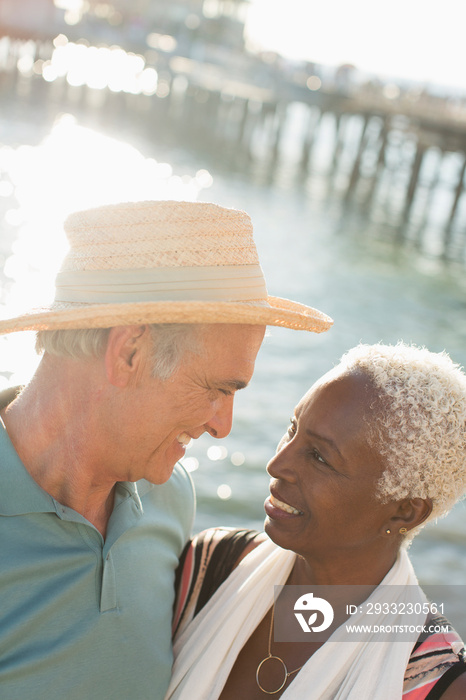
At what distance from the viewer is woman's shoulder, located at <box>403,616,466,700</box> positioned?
2.02 m

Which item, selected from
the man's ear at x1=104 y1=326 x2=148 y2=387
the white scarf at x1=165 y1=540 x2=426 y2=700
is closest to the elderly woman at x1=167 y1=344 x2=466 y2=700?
Answer: the white scarf at x1=165 y1=540 x2=426 y2=700

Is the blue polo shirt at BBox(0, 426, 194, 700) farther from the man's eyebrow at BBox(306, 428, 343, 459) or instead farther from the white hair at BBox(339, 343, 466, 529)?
the white hair at BBox(339, 343, 466, 529)

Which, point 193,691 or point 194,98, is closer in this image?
point 193,691

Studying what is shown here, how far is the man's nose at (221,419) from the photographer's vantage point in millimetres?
2213

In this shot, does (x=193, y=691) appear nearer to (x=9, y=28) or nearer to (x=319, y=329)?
(x=319, y=329)

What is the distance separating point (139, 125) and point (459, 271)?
2099 centimetres

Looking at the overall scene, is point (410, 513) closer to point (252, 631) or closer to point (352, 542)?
point (352, 542)

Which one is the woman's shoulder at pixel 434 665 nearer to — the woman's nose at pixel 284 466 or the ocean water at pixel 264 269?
the woman's nose at pixel 284 466

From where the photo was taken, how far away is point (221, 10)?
170ft

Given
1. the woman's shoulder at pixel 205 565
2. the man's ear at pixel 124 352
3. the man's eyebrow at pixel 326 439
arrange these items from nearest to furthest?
the man's ear at pixel 124 352 < the man's eyebrow at pixel 326 439 < the woman's shoulder at pixel 205 565

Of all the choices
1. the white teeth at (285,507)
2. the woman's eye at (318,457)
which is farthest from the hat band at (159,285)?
the white teeth at (285,507)

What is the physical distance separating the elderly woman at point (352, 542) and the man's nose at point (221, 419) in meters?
0.23

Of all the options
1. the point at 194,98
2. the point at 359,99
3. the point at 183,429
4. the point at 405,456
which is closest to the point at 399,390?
the point at 405,456

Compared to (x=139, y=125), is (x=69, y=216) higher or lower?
higher
